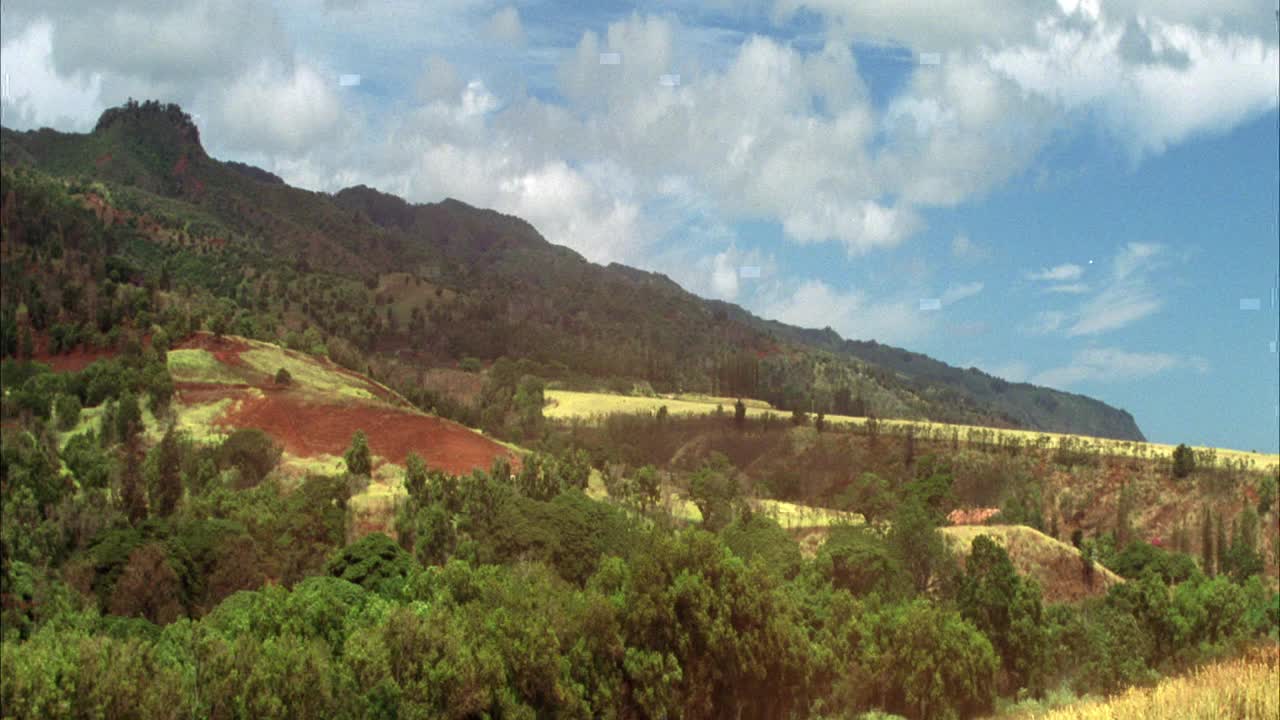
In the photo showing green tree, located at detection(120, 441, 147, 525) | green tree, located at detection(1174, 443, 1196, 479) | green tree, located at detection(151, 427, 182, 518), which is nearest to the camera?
green tree, located at detection(120, 441, 147, 525)

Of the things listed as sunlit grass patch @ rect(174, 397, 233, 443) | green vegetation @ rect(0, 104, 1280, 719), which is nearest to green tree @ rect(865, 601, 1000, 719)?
green vegetation @ rect(0, 104, 1280, 719)

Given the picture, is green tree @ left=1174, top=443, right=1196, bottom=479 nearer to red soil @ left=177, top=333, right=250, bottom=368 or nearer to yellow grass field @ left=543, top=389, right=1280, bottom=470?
yellow grass field @ left=543, top=389, right=1280, bottom=470

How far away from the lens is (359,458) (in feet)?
238

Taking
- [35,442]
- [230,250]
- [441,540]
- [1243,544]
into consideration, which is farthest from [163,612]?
[230,250]

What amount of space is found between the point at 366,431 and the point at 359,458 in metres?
8.94

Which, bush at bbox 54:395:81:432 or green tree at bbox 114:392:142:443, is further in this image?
bush at bbox 54:395:81:432

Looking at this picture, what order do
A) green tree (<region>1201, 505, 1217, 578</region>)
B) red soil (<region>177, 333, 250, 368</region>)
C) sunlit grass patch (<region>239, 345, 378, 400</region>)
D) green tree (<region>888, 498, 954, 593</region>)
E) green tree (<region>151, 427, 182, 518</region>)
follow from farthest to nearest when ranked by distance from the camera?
red soil (<region>177, 333, 250, 368</region>) < sunlit grass patch (<region>239, 345, 378, 400</region>) < green tree (<region>1201, 505, 1217, 578</region>) < green tree (<region>151, 427, 182, 518</region>) < green tree (<region>888, 498, 954, 593</region>)

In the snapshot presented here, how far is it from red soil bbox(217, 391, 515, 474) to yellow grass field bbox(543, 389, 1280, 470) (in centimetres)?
4749

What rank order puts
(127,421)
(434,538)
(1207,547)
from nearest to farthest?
(434,538)
(127,421)
(1207,547)

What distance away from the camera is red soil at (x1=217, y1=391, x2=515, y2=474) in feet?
259

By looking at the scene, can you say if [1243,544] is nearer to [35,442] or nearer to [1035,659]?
[1035,659]

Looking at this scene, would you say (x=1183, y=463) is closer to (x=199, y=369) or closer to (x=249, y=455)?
(x=249, y=455)

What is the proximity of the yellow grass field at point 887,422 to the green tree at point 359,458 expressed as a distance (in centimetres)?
5749

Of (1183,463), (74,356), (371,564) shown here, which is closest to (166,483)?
(371,564)
